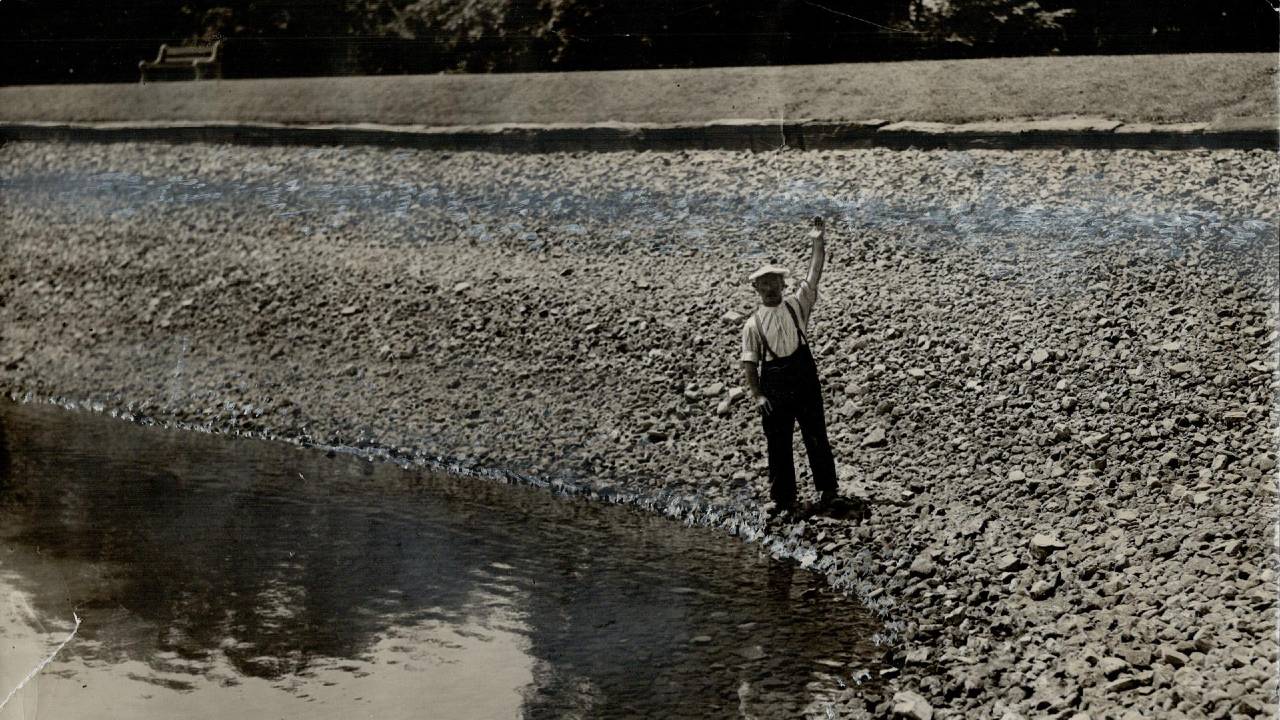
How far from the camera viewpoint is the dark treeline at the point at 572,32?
9008 millimetres

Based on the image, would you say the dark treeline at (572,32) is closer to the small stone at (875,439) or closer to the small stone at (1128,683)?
the small stone at (875,439)

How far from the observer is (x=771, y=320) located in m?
6.48

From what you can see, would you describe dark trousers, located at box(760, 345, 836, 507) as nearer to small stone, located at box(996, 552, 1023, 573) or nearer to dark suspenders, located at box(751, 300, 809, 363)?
dark suspenders, located at box(751, 300, 809, 363)

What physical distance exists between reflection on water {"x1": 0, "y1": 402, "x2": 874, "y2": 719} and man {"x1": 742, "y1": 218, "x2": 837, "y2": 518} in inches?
19.8

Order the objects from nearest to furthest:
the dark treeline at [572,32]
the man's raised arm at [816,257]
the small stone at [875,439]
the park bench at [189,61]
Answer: the man's raised arm at [816,257] < the small stone at [875,439] < the dark treeline at [572,32] < the park bench at [189,61]

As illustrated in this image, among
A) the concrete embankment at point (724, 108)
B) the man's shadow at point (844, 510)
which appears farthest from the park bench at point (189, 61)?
the man's shadow at point (844, 510)

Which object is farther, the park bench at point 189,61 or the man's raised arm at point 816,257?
the park bench at point 189,61

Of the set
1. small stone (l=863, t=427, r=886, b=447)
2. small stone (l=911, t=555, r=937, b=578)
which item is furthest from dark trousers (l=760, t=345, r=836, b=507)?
small stone (l=911, t=555, r=937, b=578)

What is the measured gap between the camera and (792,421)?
6762mm

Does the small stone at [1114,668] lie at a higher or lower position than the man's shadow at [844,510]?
lower

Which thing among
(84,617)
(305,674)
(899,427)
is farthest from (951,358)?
(84,617)

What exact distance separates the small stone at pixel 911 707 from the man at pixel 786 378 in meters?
1.91

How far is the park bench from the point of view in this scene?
10195 mm

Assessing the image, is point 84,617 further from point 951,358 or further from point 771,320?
point 951,358
